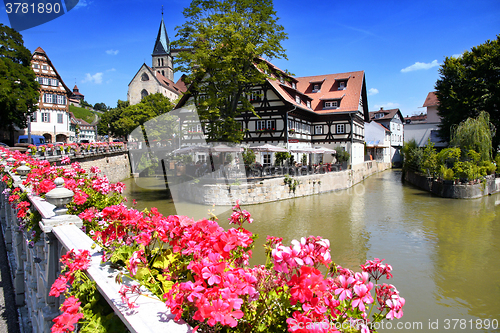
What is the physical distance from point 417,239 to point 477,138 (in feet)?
54.4

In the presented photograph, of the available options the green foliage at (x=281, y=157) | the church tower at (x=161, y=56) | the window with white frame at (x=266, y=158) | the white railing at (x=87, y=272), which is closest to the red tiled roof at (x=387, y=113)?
the window with white frame at (x=266, y=158)

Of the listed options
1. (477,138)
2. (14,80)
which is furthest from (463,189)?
(14,80)

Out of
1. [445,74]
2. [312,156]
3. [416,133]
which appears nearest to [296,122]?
[312,156]

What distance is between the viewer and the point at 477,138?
2277 cm

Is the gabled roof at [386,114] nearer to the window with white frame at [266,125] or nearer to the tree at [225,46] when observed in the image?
the window with white frame at [266,125]

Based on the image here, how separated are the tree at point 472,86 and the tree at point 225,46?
19.6 metres

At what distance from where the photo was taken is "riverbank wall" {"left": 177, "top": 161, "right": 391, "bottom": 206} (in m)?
17.0

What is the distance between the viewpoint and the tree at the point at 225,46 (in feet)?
57.7

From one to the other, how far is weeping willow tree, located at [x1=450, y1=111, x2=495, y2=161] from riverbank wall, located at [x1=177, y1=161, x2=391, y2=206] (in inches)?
384

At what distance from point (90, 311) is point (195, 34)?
61.5 feet

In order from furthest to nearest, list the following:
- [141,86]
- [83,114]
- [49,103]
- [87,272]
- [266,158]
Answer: [83,114]
[141,86]
[49,103]
[266,158]
[87,272]

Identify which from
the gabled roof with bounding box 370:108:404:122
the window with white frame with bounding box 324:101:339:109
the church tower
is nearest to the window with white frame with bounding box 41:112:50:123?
the window with white frame with bounding box 324:101:339:109

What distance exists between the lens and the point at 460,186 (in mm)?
19109

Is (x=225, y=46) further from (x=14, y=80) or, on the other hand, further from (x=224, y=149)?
(x=14, y=80)
